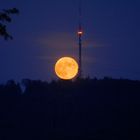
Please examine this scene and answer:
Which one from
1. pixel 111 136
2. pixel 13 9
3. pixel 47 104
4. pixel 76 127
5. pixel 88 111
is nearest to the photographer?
pixel 13 9

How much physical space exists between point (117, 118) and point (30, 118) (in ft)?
24.3

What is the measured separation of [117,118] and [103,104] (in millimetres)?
3648

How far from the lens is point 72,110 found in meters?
50.8

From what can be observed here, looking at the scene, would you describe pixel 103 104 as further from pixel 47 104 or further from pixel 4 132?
pixel 4 132

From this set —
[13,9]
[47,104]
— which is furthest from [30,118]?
[13,9]

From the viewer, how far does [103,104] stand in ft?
167

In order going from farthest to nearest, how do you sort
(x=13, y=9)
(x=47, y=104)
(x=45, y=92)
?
(x=45, y=92) < (x=47, y=104) < (x=13, y=9)

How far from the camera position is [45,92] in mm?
57500

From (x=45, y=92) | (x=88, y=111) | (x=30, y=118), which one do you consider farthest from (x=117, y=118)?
(x=45, y=92)

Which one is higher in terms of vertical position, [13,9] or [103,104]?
[13,9]

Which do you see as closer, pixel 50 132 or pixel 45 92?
pixel 50 132

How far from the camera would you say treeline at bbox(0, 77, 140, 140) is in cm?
4506

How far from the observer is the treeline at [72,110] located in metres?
45.1

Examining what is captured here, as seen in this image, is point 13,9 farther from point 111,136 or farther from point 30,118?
point 30,118
